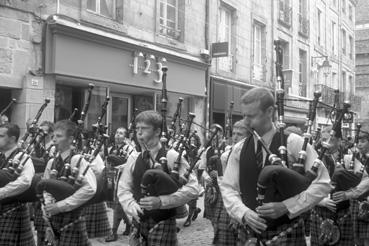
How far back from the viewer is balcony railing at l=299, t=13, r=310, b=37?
2067cm

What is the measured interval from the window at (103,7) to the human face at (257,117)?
26.9 feet

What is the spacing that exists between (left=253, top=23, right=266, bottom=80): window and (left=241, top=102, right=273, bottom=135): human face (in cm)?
1415

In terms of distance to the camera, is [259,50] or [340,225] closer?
[340,225]

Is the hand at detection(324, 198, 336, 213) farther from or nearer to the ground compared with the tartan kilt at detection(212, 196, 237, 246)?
farther from the ground

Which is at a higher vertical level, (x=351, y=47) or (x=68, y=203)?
(x=351, y=47)

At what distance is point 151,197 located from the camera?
3424 millimetres

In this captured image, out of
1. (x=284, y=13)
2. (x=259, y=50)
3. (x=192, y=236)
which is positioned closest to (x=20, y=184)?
(x=192, y=236)

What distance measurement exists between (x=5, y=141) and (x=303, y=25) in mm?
18182

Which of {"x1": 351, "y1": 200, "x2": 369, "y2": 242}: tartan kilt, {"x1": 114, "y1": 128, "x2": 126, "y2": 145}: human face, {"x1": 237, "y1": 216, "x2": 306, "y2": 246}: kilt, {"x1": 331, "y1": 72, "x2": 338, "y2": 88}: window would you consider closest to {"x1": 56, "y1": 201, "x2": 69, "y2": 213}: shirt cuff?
{"x1": 237, "y1": 216, "x2": 306, "y2": 246}: kilt

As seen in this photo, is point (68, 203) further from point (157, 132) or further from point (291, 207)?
point (291, 207)

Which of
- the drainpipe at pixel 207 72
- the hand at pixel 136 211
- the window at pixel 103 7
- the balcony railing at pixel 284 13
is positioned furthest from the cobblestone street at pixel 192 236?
the balcony railing at pixel 284 13

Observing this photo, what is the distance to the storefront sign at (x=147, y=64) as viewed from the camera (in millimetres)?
11344

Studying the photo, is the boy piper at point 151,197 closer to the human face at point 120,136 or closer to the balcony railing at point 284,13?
the human face at point 120,136

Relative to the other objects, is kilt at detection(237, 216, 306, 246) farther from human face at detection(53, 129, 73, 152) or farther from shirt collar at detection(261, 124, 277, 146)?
human face at detection(53, 129, 73, 152)
